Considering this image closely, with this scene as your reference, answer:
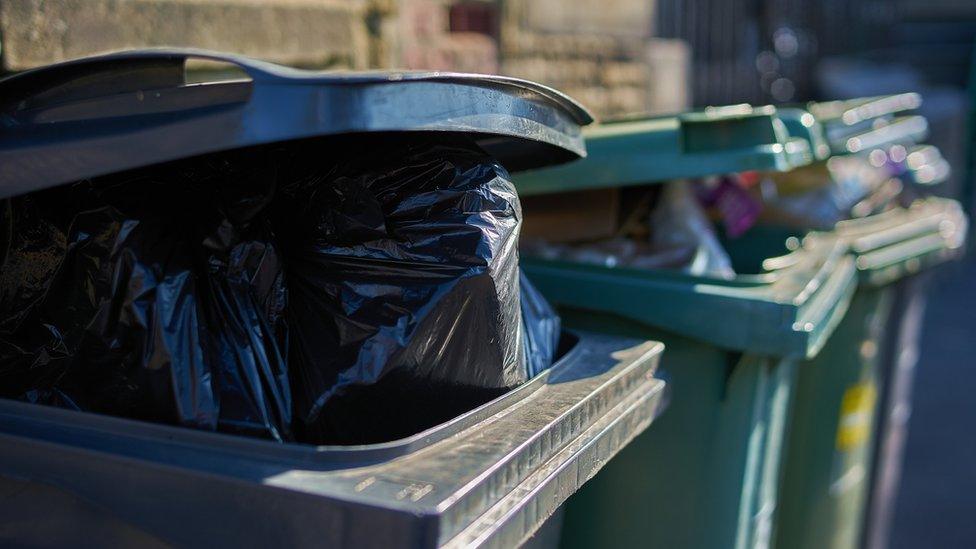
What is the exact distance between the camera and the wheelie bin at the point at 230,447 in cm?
116

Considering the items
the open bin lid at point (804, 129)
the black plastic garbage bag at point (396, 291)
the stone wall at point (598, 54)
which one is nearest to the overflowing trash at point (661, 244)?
the open bin lid at point (804, 129)

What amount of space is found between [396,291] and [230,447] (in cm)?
34

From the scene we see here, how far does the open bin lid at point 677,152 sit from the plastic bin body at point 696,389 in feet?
0.79

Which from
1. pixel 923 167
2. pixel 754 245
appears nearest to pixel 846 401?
pixel 754 245

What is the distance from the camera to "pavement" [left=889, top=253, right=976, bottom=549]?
167 inches

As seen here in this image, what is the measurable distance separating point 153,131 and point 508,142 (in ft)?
2.82

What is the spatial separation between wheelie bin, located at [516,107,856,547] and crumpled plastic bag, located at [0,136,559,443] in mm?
702

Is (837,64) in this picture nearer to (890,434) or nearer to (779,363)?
(890,434)

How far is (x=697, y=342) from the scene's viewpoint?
6.98ft

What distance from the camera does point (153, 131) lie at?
3.99 ft

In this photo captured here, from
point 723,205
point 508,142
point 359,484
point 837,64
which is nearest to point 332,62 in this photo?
point 723,205

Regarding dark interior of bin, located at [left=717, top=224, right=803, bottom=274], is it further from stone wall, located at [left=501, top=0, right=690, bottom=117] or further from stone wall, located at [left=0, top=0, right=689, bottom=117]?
stone wall, located at [left=501, top=0, right=690, bottom=117]

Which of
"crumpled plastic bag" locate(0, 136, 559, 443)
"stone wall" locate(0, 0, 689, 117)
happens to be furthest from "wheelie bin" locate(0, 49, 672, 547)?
"stone wall" locate(0, 0, 689, 117)

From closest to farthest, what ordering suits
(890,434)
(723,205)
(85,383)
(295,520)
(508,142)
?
1. (295,520)
2. (85,383)
3. (508,142)
4. (723,205)
5. (890,434)
